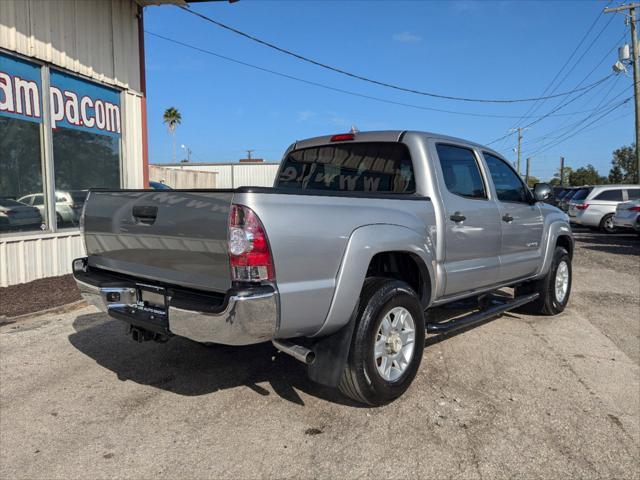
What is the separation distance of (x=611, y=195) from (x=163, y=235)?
728 inches

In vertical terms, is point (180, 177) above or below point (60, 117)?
below

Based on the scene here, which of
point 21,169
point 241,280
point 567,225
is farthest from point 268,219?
point 21,169

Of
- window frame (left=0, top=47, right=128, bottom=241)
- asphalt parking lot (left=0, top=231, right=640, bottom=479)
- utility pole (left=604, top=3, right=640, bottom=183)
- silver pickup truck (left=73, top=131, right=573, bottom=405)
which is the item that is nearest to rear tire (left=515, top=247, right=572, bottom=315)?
asphalt parking lot (left=0, top=231, right=640, bottom=479)

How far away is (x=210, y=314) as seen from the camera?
2840 mm

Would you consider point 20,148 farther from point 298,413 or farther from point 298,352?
point 298,352

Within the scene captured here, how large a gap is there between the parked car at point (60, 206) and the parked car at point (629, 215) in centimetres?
1430

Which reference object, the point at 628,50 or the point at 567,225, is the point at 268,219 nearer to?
the point at 567,225

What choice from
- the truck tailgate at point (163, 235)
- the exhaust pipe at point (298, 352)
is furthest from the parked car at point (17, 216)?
the exhaust pipe at point (298, 352)

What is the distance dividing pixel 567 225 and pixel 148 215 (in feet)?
17.6

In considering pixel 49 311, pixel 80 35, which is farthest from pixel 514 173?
pixel 80 35

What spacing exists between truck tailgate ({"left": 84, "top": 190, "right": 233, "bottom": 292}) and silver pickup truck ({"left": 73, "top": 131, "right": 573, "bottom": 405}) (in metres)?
0.01

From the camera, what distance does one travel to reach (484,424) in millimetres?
3400

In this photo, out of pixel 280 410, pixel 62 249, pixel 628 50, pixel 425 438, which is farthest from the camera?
pixel 628 50

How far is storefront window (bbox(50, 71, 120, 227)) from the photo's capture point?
26.8 ft
